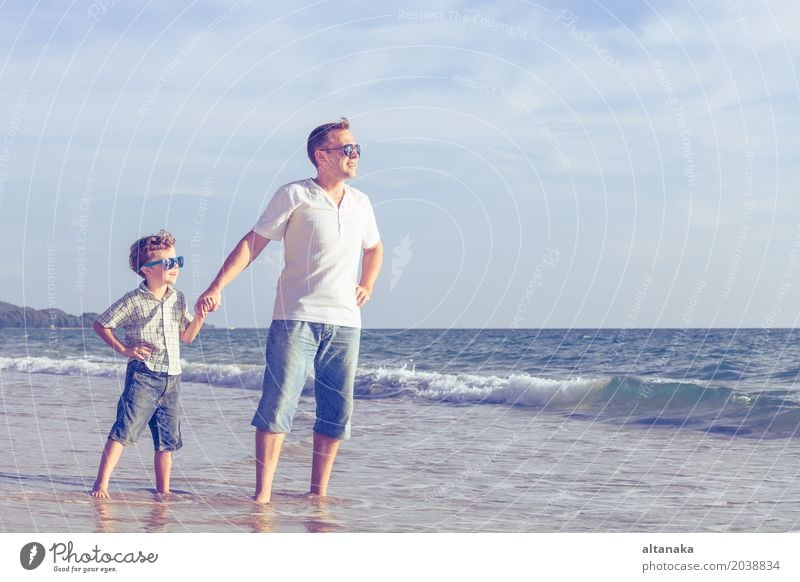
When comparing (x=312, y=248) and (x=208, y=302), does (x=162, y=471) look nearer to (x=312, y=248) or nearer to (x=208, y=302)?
(x=208, y=302)

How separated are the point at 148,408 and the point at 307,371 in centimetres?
116

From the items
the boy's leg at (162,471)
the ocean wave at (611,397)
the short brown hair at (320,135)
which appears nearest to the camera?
the short brown hair at (320,135)

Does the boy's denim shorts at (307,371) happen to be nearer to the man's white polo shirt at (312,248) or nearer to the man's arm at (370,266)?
the man's white polo shirt at (312,248)

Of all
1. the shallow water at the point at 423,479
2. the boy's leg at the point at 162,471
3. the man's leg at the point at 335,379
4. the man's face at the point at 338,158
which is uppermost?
the man's face at the point at 338,158

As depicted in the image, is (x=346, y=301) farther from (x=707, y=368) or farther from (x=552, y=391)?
(x=707, y=368)

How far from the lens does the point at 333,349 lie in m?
6.79

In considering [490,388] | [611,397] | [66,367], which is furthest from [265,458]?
[66,367]

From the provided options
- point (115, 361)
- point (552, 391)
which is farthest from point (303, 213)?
point (115, 361)

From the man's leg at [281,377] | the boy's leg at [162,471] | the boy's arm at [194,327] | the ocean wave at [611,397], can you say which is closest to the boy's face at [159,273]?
the boy's arm at [194,327]

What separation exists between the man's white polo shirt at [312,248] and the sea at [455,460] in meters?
1.37

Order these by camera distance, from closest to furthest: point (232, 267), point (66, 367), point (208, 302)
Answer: point (208, 302)
point (232, 267)
point (66, 367)

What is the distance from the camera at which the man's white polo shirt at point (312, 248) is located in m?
6.55

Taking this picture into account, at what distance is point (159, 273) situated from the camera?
273 inches

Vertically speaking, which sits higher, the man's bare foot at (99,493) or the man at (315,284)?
the man at (315,284)
